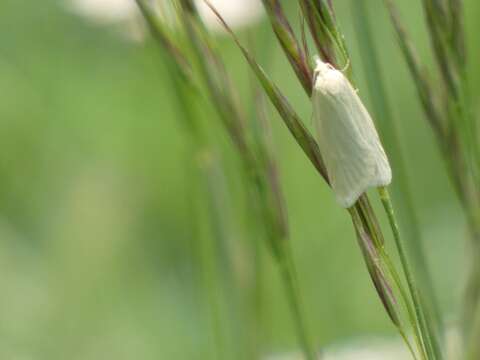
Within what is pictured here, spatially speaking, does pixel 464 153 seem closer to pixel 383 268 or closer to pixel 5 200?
pixel 383 268

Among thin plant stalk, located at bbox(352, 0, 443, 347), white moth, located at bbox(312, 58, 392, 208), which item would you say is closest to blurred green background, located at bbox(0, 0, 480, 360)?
thin plant stalk, located at bbox(352, 0, 443, 347)

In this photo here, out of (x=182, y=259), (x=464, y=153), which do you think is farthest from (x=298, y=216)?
(x=464, y=153)

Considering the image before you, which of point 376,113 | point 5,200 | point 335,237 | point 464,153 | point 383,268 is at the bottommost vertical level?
point 383,268

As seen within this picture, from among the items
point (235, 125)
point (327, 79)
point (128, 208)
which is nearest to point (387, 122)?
point (235, 125)

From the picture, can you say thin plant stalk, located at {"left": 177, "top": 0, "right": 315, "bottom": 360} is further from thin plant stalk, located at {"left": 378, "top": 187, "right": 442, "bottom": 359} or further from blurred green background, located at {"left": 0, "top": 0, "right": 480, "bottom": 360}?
blurred green background, located at {"left": 0, "top": 0, "right": 480, "bottom": 360}

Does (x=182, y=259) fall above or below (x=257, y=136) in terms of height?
above

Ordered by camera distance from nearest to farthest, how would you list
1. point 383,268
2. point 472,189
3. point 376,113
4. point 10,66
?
point 383,268 → point 472,189 → point 376,113 → point 10,66

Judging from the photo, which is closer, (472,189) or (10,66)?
(472,189)
